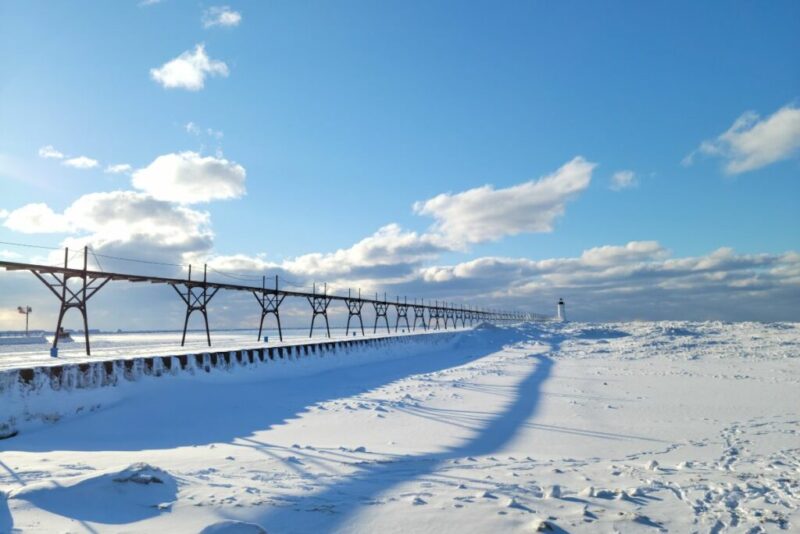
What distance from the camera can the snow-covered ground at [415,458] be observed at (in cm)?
462

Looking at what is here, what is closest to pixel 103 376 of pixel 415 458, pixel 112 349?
pixel 415 458

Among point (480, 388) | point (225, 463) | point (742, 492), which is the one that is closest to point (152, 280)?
point (480, 388)

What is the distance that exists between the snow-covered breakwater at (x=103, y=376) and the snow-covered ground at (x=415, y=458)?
0.24 meters

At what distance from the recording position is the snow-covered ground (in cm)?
462

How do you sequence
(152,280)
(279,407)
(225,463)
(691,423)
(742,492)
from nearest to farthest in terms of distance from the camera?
(742,492) < (225,463) < (691,423) < (279,407) < (152,280)

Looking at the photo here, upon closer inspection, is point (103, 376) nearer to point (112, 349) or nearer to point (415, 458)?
point (415, 458)

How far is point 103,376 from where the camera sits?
1225 centimetres

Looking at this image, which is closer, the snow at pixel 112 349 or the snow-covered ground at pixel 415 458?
the snow-covered ground at pixel 415 458

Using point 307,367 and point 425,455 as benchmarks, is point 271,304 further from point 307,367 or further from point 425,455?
point 425,455

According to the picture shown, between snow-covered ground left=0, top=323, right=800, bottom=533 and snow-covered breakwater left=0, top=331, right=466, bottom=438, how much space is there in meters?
0.24

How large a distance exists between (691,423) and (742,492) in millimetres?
5349

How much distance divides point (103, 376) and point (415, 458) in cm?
857

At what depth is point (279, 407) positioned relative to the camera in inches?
518

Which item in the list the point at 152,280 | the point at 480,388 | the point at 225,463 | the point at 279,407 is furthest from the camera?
the point at 152,280
